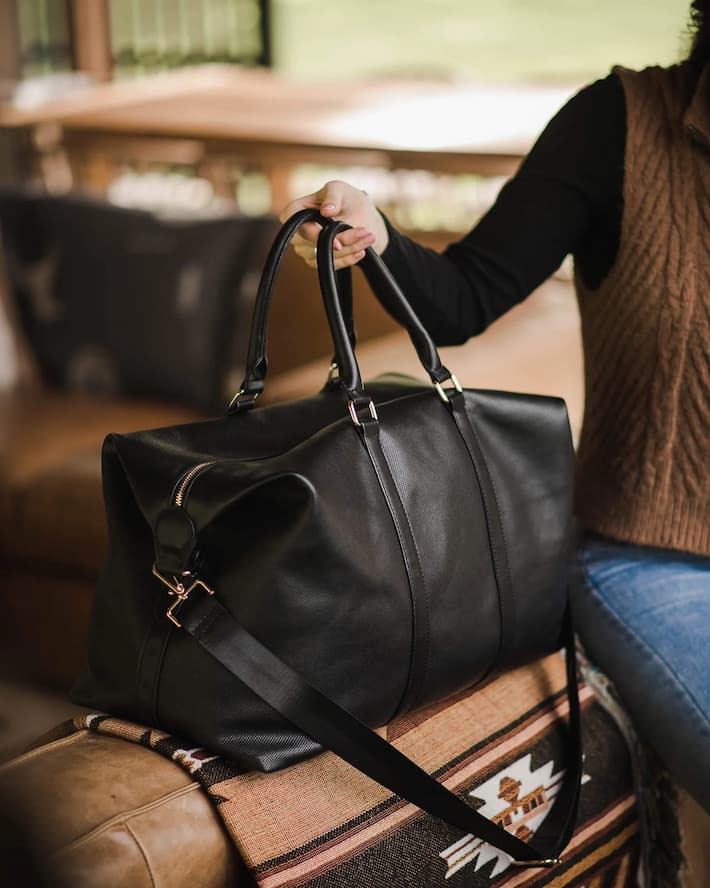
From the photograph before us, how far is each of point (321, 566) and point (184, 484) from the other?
0.12 m

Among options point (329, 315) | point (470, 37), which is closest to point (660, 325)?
point (329, 315)

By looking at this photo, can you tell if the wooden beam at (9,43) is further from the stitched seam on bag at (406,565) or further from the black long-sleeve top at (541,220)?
the stitched seam on bag at (406,565)

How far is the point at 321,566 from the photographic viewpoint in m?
0.83

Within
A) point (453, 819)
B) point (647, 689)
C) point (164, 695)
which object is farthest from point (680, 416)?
point (164, 695)

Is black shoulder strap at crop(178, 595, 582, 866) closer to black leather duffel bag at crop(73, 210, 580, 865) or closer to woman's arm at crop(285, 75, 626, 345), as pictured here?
black leather duffel bag at crop(73, 210, 580, 865)

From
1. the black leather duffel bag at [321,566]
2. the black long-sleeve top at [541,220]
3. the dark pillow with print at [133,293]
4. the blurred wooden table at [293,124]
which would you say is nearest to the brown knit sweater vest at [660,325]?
the black long-sleeve top at [541,220]

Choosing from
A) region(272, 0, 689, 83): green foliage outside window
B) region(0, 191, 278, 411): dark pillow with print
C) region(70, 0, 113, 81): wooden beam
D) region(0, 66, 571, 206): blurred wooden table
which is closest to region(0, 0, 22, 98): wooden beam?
region(70, 0, 113, 81): wooden beam

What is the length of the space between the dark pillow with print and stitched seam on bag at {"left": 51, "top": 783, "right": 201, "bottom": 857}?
159 cm

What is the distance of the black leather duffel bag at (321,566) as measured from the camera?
32.3 inches

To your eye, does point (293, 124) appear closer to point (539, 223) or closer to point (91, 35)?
point (539, 223)

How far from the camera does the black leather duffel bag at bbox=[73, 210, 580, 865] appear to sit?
0.82m

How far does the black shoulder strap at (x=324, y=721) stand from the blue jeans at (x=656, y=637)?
0.68ft

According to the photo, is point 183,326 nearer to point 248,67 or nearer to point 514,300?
point 514,300

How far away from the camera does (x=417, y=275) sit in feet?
3.52
